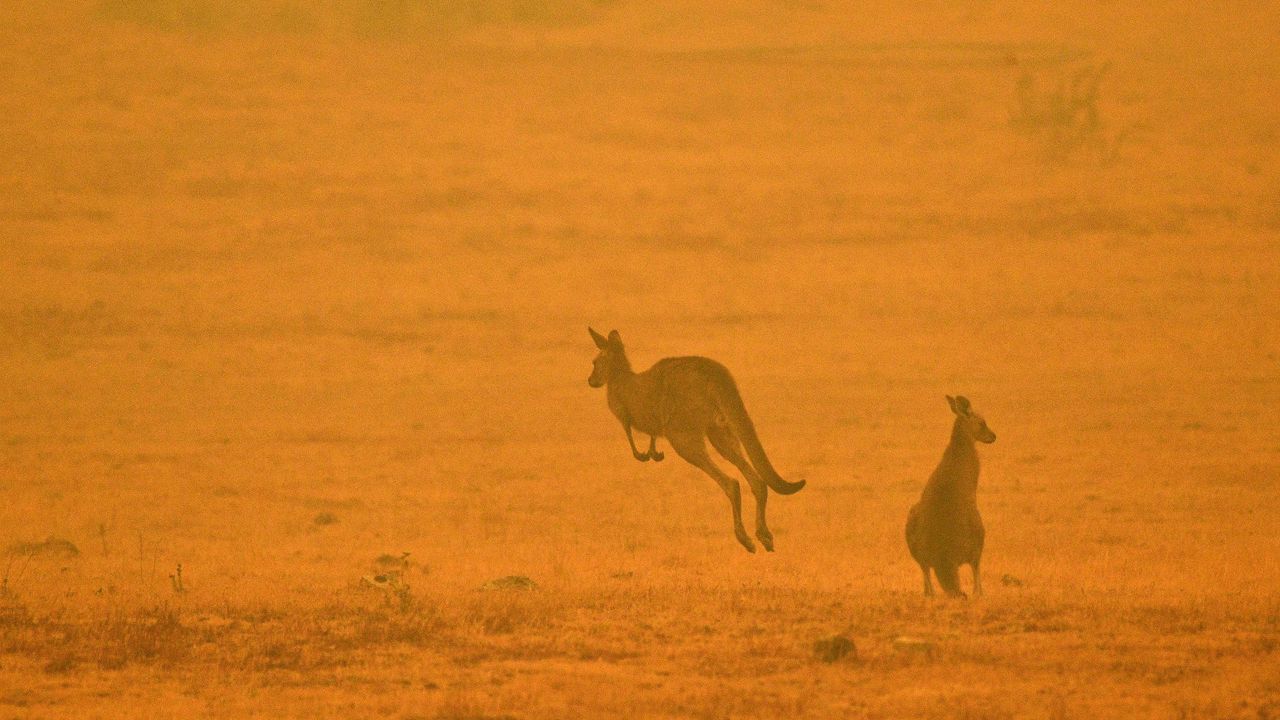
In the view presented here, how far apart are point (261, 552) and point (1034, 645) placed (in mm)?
8669

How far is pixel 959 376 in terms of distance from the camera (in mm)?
28359

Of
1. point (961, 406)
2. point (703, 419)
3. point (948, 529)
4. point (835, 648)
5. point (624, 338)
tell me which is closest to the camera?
point (835, 648)

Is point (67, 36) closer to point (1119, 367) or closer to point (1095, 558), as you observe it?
point (1119, 367)

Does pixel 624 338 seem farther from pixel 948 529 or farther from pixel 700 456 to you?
pixel 948 529

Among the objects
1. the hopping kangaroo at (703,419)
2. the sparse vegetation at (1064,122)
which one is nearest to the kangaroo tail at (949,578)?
the hopping kangaroo at (703,419)

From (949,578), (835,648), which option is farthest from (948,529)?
(835,648)

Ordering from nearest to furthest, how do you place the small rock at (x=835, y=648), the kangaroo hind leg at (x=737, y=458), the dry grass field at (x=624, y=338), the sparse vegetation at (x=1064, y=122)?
1. the small rock at (x=835, y=648)
2. the dry grass field at (x=624, y=338)
3. the kangaroo hind leg at (x=737, y=458)
4. the sparse vegetation at (x=1064, y=122)

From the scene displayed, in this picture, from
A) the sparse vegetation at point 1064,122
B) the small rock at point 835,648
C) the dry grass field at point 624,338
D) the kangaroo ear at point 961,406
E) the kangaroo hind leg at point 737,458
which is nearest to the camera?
the small rock at point 835,648

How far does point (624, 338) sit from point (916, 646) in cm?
2147

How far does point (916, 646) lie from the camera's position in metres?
9.68

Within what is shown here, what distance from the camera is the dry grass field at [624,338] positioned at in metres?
10.0

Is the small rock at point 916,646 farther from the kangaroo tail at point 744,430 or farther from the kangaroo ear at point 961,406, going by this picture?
the kangaroo ear at point 961,406

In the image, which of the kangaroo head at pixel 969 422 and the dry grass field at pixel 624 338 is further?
the kangaroo head at pixel 969 422

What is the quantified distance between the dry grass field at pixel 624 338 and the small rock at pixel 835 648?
7 centimetres
